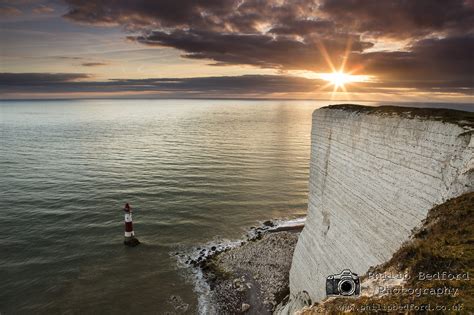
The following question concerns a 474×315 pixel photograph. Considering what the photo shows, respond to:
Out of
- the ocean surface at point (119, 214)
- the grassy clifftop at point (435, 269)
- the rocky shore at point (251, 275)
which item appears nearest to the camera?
the grassy clifftop at point (435, 269)

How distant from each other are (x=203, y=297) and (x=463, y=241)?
654 inches

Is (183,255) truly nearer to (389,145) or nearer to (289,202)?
(289,202)

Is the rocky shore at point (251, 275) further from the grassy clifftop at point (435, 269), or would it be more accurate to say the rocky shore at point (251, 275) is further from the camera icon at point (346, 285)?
the grassy clifftop at point (435, 269)

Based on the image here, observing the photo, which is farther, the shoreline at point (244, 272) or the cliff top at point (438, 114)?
the shoreline at point (244, 272)

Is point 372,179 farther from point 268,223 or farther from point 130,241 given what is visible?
point 130,241

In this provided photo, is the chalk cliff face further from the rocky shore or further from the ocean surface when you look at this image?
the ocean surface

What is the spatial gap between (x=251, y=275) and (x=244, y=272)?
56cm

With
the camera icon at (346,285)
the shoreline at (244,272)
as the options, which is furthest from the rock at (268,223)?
the camera icon at (346,285)

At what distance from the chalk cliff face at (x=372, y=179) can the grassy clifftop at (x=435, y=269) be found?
3.69ft

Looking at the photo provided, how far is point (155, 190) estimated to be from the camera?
122 ft

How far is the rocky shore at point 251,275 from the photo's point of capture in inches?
743

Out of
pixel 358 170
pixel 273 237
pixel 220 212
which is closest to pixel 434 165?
pixel 358 170

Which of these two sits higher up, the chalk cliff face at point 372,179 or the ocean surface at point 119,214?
the chalk cliff face at point 372,179

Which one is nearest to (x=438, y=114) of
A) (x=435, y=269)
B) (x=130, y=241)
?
(x=435, y=269)
